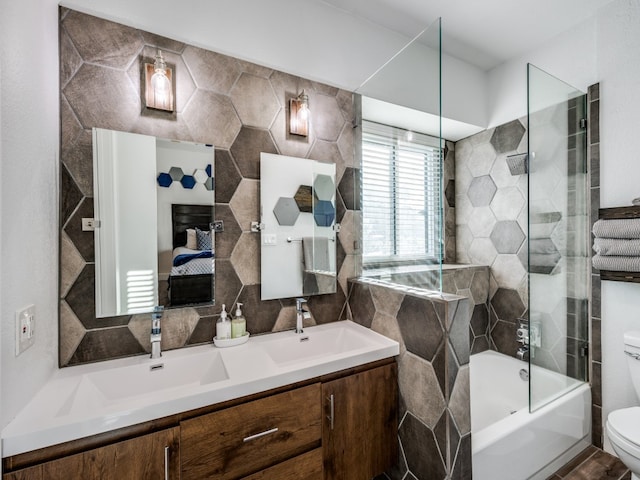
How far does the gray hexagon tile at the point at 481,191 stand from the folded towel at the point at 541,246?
88 cm

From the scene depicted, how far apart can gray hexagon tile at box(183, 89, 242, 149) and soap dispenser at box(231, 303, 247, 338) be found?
2.92 feet

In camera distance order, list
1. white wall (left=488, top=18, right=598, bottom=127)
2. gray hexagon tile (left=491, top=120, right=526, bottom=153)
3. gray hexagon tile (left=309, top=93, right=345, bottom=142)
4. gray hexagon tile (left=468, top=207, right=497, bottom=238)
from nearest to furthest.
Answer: gray hexagon tile (left=309, top=93, right=345, bottom=142)
white wall (left=488, top=18, right=598, bottom=127)
gray hexagon tile (left=491, top=120, right=526, bottom=153)
gray hexagon tile (left=468, top=207, right=497, bottom=238)

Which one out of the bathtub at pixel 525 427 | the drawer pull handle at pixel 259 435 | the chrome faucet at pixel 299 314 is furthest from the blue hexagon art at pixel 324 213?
the bathtub at pixel 525 427

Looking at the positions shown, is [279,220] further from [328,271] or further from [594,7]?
[594,7]

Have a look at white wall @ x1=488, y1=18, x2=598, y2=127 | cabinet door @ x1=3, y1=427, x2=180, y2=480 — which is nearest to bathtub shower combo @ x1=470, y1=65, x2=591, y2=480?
white wall @ x1=488, y1=18, x2=598, y2=127

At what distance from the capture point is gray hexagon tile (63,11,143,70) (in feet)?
4.13

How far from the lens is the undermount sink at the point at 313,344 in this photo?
1.51m

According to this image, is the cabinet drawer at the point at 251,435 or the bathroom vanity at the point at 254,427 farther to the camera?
the cabinet drawer at the point at 251,435

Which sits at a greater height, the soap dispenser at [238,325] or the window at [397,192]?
the window at [397,192]

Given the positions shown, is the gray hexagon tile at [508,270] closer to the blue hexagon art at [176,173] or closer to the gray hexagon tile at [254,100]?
the gray hexagon tile at [254,100]

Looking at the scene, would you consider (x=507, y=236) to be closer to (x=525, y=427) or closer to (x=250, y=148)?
(x=525, y=427)

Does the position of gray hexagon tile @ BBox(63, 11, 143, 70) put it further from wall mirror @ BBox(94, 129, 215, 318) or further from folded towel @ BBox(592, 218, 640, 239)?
folded towel @ BBox(592, 218, 640, 239)

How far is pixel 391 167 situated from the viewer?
6.28 feet

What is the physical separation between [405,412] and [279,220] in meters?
1.19
